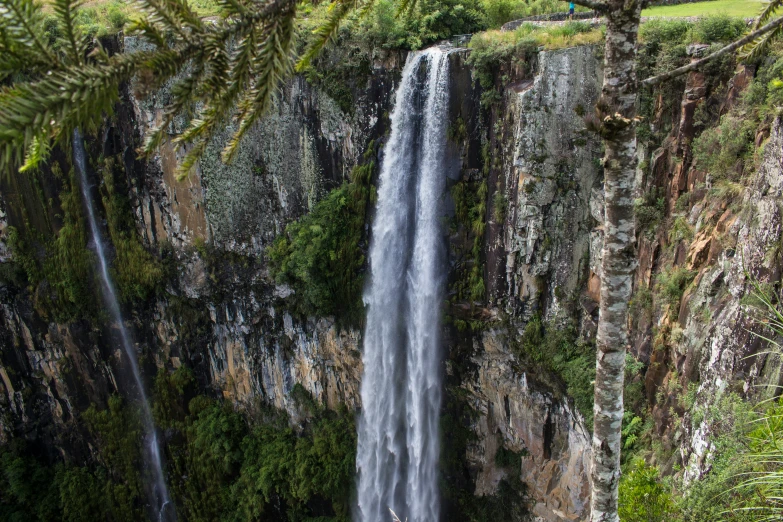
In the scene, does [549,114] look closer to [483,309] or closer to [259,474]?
[483,309]

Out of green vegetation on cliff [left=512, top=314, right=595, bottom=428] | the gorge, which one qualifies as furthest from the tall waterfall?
green vegetation on cliff [left=512, top=314, right=595, bottom=428]

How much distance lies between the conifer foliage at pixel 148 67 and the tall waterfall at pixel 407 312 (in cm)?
1027

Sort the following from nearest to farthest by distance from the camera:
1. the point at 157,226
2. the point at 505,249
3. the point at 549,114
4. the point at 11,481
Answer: the point at 549,114
the point at 505,249
the point at 157,226
the point at 11,481

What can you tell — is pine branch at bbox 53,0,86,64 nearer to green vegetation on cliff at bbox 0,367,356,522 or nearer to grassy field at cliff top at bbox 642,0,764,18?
grassy field at cliff top at bbox 642,0,764,18

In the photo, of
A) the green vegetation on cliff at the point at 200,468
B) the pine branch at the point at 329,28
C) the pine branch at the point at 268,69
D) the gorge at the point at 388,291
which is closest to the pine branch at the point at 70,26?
the pine branch at the point at 268,69

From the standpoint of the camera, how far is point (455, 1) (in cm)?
1449

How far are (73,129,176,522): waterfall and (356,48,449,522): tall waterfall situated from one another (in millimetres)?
7274

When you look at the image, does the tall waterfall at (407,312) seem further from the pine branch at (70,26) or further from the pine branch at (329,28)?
Result: the pine branch at (70,26)

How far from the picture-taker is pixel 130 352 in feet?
61.5

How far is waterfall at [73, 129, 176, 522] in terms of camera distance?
17.2 m

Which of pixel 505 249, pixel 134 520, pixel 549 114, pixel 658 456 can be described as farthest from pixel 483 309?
pixel 134 520

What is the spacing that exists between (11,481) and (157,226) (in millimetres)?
9942

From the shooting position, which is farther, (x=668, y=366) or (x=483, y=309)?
(x=483, y=309)

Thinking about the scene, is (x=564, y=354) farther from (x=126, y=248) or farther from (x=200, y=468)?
(x=126, y=248)
